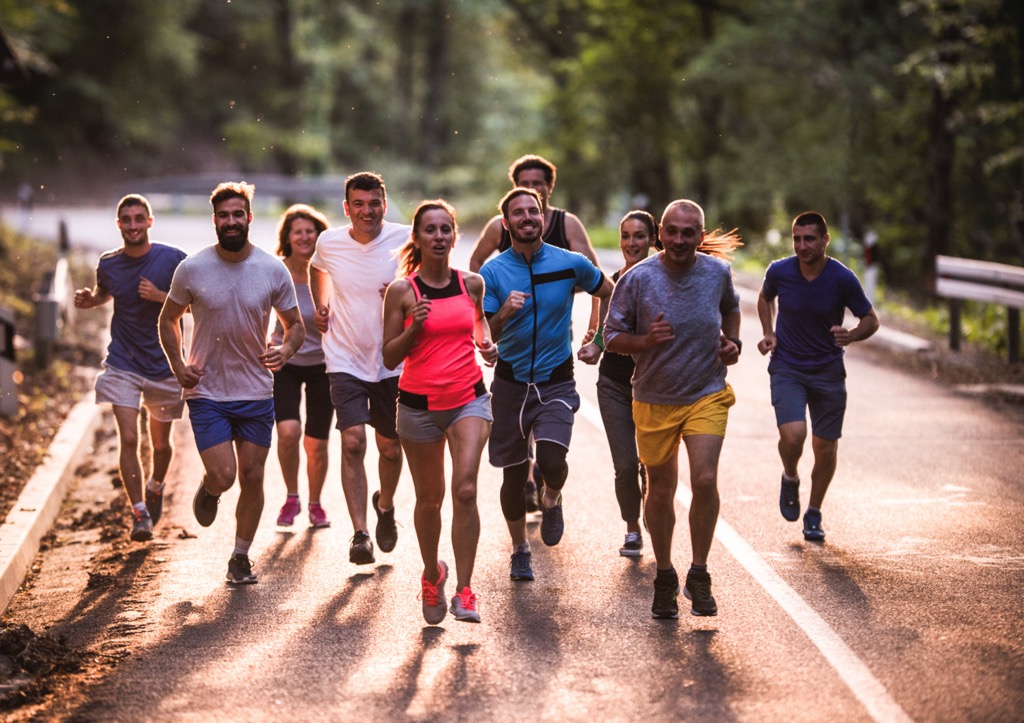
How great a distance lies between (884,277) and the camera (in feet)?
102

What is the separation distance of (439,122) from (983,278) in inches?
1926

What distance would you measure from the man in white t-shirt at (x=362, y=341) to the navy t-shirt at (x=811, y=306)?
2.30 metres

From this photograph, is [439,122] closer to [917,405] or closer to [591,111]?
[591,111]

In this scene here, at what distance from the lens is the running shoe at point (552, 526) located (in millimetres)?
8430

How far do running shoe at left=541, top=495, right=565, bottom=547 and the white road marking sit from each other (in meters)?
1.00

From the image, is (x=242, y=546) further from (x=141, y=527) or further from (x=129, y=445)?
(x=129, y=445)

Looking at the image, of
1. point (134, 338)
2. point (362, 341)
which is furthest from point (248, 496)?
point (134, 338)

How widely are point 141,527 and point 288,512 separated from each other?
3.06 ft

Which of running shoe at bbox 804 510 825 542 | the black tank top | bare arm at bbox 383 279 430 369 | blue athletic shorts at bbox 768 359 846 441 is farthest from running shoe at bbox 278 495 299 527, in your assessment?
running shoe at bbox 804 510 825 542

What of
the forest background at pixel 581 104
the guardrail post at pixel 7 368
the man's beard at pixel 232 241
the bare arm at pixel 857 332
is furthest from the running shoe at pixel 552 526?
the forest background at pixel 581 104

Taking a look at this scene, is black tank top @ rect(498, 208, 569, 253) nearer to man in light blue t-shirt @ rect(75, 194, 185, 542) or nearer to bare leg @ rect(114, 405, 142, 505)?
man in light blue t-shirt @ rect(75, 194, 185, 542)

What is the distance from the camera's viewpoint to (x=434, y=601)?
7.11 m

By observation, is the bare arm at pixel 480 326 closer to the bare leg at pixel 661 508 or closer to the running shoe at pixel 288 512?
the bare leg at pixel 661 508

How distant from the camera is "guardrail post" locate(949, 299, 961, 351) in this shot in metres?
18.0
